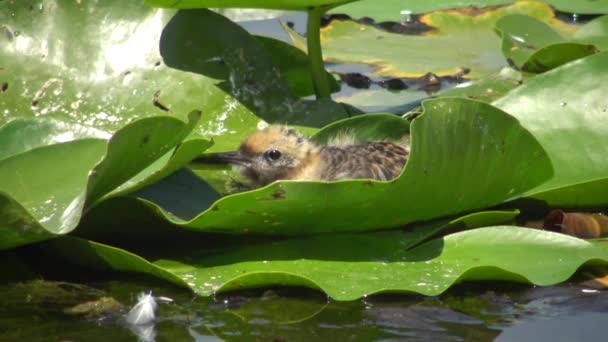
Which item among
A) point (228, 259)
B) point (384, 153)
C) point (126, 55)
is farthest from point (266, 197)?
point (126, 55)

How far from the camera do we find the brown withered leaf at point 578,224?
15.1ft

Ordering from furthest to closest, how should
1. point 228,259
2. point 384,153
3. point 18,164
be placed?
point 384,153, point 228,259, point 18,164

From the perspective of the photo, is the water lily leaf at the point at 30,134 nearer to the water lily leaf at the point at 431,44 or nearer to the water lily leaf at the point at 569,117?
the water lily leaf at the point at 569,117

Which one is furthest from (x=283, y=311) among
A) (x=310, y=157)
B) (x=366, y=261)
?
(x=310, y=157)

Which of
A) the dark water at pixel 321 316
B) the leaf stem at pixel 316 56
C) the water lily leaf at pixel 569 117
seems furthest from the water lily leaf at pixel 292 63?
the dark water at pixel 321 316

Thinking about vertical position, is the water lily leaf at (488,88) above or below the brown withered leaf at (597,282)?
above

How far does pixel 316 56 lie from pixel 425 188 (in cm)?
149

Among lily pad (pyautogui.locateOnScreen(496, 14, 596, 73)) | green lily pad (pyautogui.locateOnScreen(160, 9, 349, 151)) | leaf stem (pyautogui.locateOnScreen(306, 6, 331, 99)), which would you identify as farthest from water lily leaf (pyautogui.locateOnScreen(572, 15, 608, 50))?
green lily pad (pyautogui.locateOnScreen(160, 9, 349, 151))

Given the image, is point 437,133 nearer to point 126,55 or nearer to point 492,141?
point 492,141

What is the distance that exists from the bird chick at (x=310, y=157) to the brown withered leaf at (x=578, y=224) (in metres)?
0.69

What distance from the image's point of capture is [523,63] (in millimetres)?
6242

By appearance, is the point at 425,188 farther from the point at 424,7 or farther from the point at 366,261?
the point at 424,7

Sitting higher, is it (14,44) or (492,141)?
A: (14,44)

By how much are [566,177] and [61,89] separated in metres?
2.13
